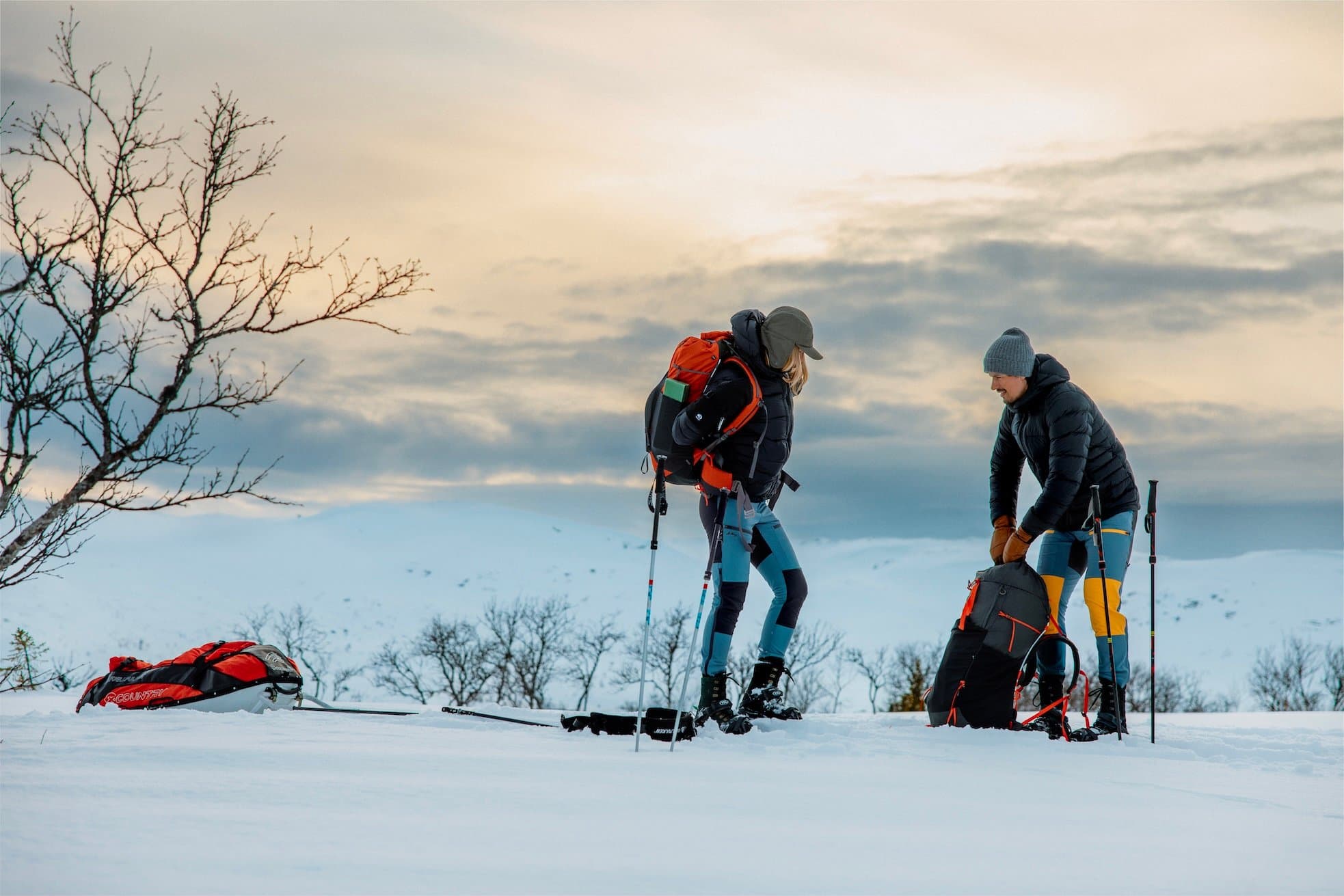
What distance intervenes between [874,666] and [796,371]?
5160 centimetres

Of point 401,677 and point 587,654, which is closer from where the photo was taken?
point 587,654

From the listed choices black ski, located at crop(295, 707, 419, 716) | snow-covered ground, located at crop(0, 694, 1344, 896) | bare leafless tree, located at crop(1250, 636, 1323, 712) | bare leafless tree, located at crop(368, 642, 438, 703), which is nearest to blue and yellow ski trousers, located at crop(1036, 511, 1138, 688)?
snow-covered ground, located at crop(0, 694, 1344, 896)

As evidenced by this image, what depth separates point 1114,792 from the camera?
423 centimetres

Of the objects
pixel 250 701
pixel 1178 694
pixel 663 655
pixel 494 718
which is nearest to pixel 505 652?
pixel 663 655

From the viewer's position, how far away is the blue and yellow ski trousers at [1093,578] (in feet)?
19.7

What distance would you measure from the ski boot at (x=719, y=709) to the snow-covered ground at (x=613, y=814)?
10 cm

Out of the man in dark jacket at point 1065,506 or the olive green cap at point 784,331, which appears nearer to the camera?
the olive green cap at point 784,331

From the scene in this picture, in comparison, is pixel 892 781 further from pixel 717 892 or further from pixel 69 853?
pixel 69 853

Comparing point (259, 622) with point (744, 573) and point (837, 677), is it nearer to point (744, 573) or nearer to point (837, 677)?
point (837, 677)

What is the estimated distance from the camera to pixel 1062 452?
5.80m

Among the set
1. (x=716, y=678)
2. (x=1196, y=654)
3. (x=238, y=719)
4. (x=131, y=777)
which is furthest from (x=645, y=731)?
(x=1196, y=654)

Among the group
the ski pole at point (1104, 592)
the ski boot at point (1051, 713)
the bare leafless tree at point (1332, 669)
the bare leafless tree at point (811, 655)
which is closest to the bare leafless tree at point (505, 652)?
the bare leafless tree at point (811, 655)

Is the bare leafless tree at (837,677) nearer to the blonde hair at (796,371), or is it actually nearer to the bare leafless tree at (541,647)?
the bare leafless tree at (541,647)

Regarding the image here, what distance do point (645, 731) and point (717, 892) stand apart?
267 cm
